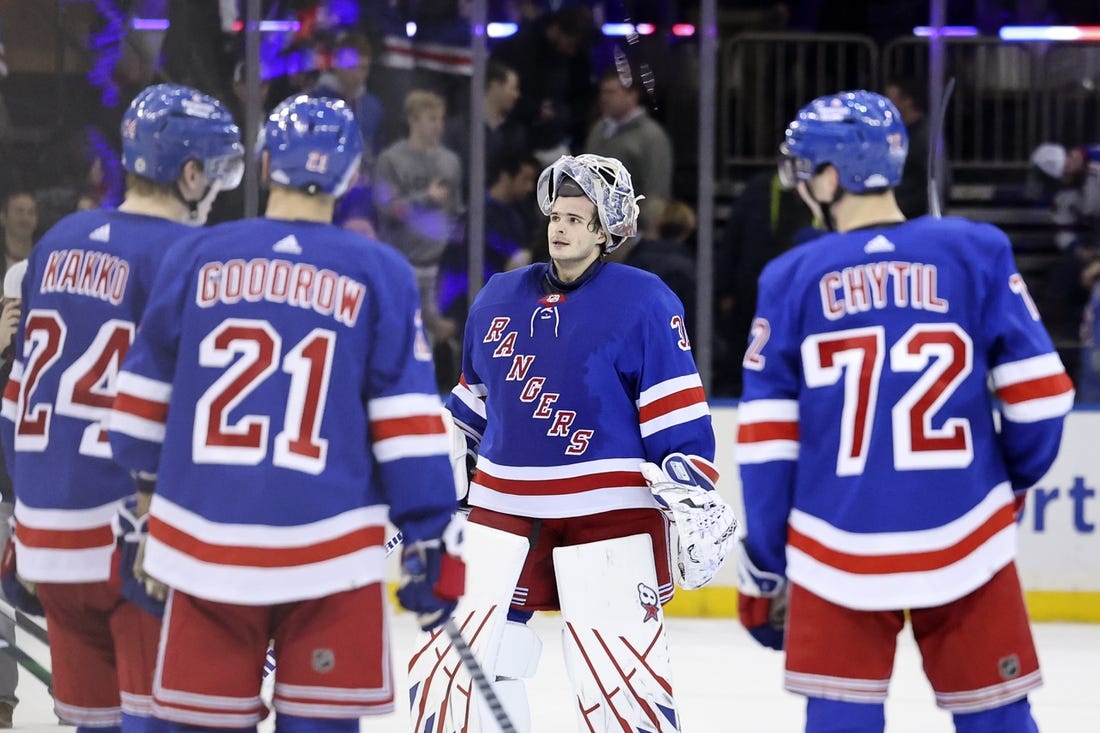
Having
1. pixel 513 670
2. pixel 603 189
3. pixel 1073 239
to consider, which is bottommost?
pixel 513 670

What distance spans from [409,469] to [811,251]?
64 centimetres

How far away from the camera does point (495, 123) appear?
6.06 m

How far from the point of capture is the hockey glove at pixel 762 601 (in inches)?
98.0

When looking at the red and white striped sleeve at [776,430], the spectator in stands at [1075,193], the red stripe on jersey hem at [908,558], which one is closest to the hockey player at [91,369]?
the red and white striped sleeve at [776,430]

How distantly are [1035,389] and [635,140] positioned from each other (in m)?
3.79

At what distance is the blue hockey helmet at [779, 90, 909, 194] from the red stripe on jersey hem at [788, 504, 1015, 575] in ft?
1.63

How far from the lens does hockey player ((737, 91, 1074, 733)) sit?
2.38 meters

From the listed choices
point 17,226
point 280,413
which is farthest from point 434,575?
point 17,226

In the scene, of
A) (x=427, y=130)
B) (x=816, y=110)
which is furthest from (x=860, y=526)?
(x=427, y=130)

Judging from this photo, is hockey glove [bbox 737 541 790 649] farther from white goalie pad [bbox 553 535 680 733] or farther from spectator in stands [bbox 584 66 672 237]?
spectator in stands [bbox 584 66 672 237]

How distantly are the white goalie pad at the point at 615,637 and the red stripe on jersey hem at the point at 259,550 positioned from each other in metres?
0.72

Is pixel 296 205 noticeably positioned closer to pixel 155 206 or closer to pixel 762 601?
pixel 155 206

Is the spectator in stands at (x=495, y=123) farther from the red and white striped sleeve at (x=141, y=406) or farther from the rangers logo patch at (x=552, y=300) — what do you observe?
the red and white striped sleeve at (x=141, y=406)

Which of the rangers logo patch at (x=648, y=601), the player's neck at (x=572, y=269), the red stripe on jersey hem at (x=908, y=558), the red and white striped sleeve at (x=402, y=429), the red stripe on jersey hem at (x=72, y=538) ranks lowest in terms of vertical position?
the rangers logo patch at (x=648, y=601)
